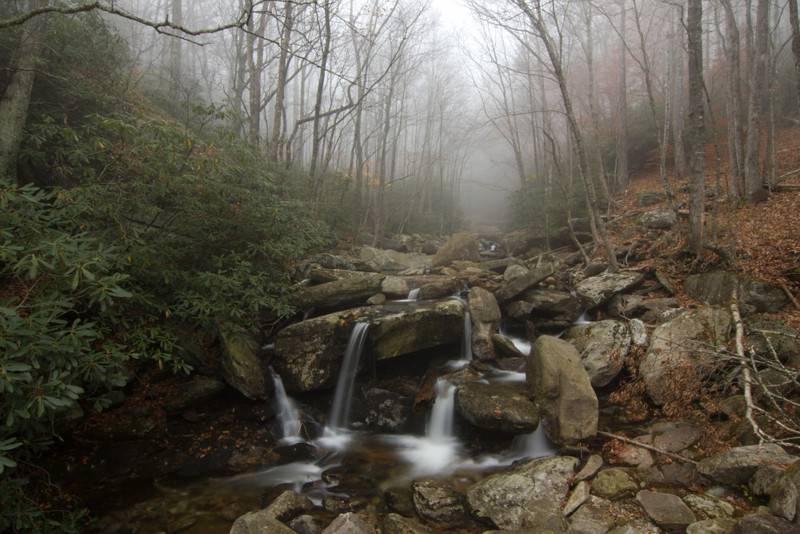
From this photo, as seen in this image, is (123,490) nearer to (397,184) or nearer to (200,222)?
(200,222)

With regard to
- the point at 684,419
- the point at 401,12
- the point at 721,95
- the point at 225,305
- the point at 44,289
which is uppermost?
the point at 401,12

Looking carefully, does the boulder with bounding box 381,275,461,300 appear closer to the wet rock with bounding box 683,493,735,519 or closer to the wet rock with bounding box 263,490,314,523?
the wet rock with bounding box 263,490,314,523

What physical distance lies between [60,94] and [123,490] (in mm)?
6444

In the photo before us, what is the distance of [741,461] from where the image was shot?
3643 millimetres

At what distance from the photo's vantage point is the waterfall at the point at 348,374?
19.7 ft

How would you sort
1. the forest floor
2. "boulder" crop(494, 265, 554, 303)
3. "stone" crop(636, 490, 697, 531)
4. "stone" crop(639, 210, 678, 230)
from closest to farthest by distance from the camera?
"stone" crop(636, 490, 697, 531) → the forest floor → "boulder" crop(494, 265, 554, 303) → "stone" crop(639, 210, 678, 230)

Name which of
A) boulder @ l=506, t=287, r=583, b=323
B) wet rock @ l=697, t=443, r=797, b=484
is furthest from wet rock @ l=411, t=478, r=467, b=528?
boulder @ l=506, t=287, r=583, b=323

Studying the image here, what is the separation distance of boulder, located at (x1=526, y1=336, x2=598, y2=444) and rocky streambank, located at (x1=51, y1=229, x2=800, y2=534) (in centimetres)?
2

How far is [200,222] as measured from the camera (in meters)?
5.55

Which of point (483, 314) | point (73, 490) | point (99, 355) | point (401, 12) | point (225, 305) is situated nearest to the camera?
point (99, 355)

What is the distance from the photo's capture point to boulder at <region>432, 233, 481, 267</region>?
1180 cm

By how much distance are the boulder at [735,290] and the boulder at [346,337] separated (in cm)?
403

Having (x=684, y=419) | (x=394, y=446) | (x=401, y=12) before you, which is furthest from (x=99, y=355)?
(x=401, y=12)

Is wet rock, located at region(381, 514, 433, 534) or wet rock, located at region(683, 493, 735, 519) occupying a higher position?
wet rock, located at region(683, 493, 735, 519)
